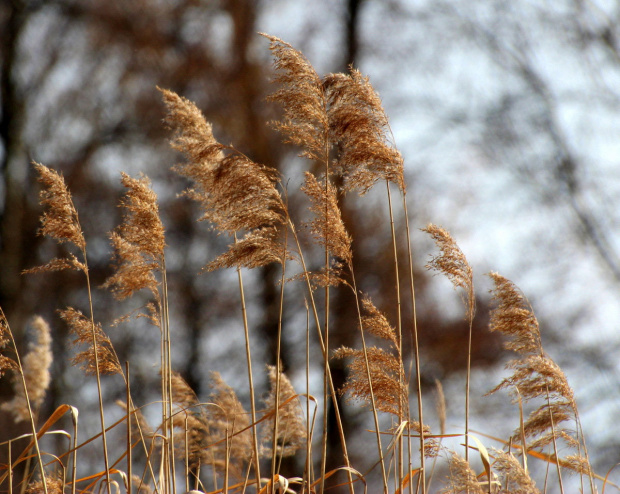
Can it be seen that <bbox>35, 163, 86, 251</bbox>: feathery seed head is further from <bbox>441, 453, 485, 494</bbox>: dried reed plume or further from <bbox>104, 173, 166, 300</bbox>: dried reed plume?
<bbox>441, 453, 485, 494</bbox>: dried reed plume

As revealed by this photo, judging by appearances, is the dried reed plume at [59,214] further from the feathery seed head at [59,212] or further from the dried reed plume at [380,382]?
the dried reed plume at [380,382]

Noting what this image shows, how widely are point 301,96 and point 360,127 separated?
0.19 m

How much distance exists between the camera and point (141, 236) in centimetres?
190

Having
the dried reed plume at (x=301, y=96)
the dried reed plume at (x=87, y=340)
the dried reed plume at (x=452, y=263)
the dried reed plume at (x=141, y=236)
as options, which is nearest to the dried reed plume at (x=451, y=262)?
the dried reed plume at (x=452, y=263)

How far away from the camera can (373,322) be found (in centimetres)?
181

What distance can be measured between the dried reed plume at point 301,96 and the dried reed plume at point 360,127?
1.3 inches

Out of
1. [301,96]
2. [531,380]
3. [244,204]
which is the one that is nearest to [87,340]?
[244,204]

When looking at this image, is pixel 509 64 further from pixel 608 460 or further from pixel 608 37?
pixel 608 460

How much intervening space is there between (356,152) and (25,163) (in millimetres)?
7139

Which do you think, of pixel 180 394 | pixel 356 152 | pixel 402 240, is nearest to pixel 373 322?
pixel 356 152

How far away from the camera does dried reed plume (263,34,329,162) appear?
1716 mm

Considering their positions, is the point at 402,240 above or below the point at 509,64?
below

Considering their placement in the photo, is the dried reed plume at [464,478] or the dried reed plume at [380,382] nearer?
the dried reed plume at [464,478]

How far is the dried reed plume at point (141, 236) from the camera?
74.3 inches
